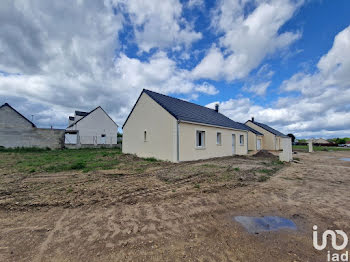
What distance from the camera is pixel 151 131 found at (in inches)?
476

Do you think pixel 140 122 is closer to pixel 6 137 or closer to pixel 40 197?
pixel 40 197

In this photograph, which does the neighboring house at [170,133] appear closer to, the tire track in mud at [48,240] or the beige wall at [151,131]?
the beige wall at [151,131]

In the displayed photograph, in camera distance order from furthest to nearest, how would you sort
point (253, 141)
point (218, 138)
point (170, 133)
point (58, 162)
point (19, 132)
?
point (253, 141)
point (19, 132)
point (218, 138)
point (170, 133)
point (58, 162)

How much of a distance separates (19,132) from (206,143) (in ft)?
75.2

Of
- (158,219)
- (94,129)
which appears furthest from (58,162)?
(94,129)

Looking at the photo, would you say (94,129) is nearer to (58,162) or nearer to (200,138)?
(58,162)

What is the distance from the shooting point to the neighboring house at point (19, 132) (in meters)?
18.8

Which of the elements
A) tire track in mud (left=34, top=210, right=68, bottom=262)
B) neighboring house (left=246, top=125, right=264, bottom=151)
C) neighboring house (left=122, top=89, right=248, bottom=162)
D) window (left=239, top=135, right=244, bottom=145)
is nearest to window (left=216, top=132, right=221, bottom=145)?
neighboring house (left=122, top=89, right=248, bottom=162)

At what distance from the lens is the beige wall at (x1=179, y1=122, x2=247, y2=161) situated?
35.0 ft

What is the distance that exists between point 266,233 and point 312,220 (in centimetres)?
128

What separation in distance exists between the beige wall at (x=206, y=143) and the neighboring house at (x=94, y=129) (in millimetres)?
18666

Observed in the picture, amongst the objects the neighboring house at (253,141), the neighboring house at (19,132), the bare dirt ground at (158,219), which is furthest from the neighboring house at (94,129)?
the neighboring house at (253,141)

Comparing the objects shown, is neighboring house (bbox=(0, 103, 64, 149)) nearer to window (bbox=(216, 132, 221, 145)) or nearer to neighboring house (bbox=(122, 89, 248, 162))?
neighboring house (bbox=(122, 89, 248, 162))

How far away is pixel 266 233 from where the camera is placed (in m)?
2.72
